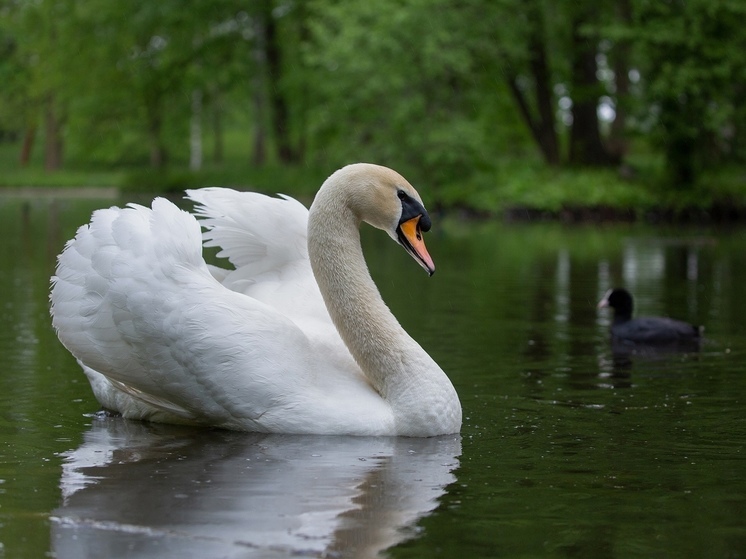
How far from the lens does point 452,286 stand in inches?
625

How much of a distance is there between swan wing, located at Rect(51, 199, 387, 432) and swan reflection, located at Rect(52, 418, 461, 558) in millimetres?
186

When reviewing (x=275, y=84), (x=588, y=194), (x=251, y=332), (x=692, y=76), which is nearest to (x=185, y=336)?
(x=251, y=332)

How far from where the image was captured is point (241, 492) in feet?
18.0

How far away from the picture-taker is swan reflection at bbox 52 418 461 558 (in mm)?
4680

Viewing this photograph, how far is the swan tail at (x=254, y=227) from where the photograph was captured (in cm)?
778

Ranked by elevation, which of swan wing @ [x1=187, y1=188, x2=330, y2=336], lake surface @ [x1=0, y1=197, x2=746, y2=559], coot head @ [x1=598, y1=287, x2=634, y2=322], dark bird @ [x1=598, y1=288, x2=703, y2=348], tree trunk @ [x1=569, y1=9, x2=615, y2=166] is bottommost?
lake surface @ [x1=0, y1=197, x2=746, y2=559]

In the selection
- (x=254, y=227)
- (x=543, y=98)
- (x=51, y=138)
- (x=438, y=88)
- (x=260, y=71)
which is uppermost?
(x=260, y=71)

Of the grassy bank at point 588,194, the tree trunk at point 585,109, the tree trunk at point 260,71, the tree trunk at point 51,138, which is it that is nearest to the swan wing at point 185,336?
the grassy bank at point 588,194

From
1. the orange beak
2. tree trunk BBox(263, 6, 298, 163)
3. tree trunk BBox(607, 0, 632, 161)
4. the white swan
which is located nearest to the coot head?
the white swan

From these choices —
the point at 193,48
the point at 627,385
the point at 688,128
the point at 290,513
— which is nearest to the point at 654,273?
the point at 627,385

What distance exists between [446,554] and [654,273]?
1413cm

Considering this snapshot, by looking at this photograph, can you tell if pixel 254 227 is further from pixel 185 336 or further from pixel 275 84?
pixel 275 84

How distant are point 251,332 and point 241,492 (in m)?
1.24

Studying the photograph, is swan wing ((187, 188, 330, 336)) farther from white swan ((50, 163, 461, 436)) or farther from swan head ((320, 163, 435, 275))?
swan head ((320, 163, 435, 275))
